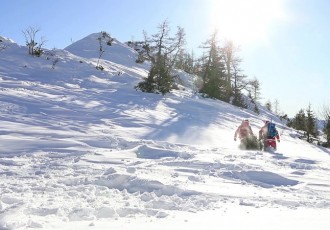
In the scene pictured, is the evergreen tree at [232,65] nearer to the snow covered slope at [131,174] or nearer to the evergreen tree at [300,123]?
the evergreen tree at [300,123]

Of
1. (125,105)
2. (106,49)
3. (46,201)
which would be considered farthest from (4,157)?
(106,49)

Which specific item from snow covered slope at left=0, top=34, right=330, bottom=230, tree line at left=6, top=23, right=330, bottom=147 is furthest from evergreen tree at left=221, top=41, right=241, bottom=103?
snow covered slope at left=0, top=34, right=330, bottom=230

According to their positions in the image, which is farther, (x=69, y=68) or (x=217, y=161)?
(x=69, y=68)

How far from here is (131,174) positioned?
7.11 metres

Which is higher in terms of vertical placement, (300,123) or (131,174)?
(300,123)

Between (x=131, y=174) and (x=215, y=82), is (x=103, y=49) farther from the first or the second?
(x=131, y=174)

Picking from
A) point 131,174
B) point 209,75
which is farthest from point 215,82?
point 131,174

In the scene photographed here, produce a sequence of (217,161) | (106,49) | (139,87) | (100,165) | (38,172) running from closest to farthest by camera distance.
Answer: (38,172), (100,165), (217,161), (139,87), (106,49)

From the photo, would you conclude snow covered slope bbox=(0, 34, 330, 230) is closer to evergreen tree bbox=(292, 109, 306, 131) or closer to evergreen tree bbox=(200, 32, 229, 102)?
evergreen tree bbox=(200, 32, 229, 102)

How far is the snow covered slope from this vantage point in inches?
191

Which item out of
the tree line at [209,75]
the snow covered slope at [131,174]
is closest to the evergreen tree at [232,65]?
the tree line at [209,75]

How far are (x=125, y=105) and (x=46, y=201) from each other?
14226 millimetres

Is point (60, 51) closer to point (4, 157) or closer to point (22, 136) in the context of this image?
point (22, 136)

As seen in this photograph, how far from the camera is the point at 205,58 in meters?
39.1
